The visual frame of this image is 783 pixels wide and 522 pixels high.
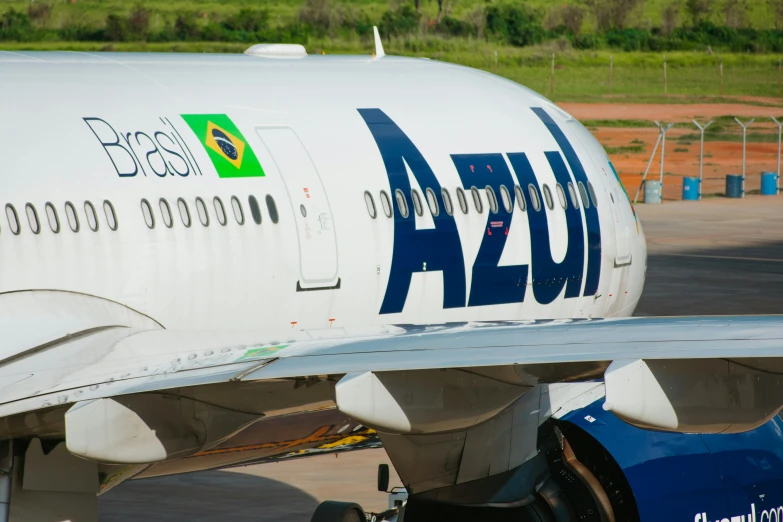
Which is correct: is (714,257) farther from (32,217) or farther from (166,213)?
(32,217)

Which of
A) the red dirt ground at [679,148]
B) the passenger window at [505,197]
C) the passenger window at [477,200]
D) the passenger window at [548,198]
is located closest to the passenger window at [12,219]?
the passenger window at [477,200]

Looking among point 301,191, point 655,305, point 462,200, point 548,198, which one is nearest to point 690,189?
point 655,305

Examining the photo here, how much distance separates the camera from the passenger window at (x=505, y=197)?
1482cm

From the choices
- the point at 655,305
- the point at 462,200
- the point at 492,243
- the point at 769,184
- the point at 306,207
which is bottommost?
the point at 769,184

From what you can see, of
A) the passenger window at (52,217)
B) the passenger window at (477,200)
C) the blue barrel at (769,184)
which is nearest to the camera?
the passenger window at (52,217)

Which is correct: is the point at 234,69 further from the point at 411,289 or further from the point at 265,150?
the point at 411,289

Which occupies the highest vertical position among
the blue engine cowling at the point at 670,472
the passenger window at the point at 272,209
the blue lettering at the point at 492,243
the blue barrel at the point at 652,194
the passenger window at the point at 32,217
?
the passenger window at the point at 32,217

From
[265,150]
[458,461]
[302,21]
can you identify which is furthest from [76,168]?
[302,21]

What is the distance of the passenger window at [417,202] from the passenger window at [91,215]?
149 inches

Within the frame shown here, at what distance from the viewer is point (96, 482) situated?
404 inches

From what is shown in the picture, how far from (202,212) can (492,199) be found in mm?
3870

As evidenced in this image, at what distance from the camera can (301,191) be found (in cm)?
1270

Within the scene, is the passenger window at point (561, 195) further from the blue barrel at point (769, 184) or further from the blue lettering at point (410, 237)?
the blue barrel at point (769, 184)

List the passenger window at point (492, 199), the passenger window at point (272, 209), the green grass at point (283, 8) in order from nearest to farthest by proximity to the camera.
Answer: the passenger window at point (272, 209)
the passenger window at point (492, 199)
the green grass at point (283, 8)
